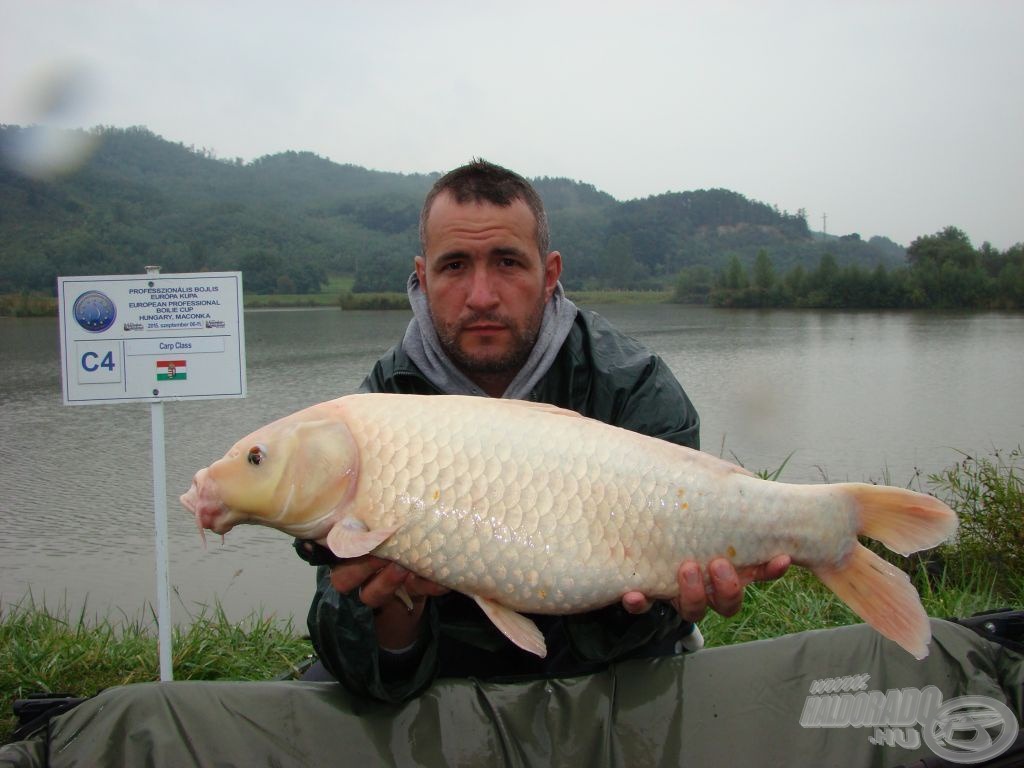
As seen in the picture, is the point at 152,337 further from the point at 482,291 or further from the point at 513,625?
the point at 513,625

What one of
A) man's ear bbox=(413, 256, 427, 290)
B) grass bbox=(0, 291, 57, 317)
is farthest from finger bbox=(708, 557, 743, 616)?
grass bbox=(0, 291, 57, 317)

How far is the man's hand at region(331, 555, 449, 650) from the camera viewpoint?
51.6 inches

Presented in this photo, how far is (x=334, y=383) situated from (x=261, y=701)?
789 cm

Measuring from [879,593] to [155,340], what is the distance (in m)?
1.93

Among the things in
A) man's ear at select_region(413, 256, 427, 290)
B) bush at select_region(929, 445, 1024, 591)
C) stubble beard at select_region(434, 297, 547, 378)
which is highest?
man's ear at select_region(413, 256, 427, 290)

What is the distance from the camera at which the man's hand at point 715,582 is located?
129cm

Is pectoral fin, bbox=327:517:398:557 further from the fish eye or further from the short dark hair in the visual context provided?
the short dark hair

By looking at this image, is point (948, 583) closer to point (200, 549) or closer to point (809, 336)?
point (200, 549)

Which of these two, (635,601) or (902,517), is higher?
(902,517)

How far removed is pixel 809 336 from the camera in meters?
18.7

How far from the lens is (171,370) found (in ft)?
7.54

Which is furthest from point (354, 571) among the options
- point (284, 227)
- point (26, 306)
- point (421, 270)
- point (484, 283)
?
point (284, 227)

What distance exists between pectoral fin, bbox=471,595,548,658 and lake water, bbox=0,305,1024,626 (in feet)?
6.55

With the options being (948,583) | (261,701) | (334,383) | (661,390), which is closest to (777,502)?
(661,390)
